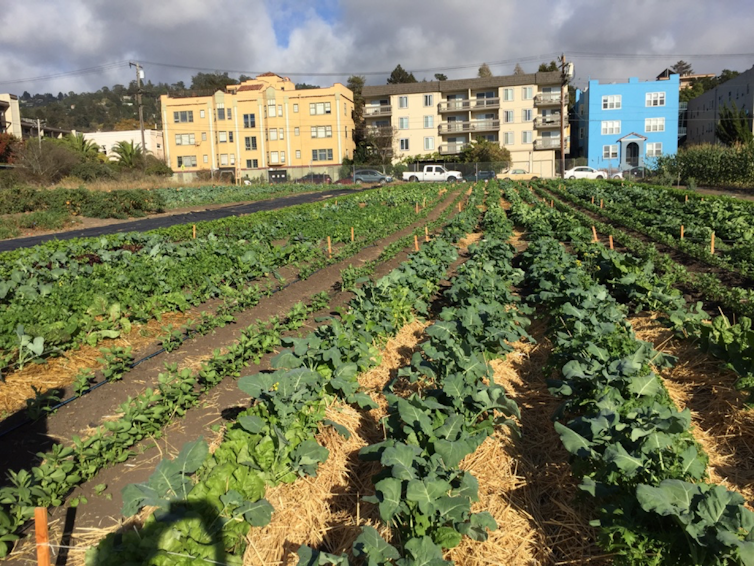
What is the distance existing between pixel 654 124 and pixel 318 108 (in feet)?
115

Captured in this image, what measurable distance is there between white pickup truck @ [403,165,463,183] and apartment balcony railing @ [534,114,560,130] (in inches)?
575

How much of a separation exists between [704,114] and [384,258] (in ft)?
212

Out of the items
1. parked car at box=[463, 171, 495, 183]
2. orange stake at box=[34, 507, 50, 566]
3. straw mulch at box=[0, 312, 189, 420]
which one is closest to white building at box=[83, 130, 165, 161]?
parked car at box=[463, 171, 495, 183]

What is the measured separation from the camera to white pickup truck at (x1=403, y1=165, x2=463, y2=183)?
175ft

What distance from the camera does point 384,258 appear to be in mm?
12586

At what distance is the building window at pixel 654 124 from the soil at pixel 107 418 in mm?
60935

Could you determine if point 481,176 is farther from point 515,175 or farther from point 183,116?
point 183,116

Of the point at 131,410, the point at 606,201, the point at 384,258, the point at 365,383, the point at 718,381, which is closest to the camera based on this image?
the point at 131,410

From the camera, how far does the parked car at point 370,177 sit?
52916 millimetres

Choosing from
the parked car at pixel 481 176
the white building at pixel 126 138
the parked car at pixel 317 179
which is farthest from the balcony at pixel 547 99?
the white building at pixel 126 138

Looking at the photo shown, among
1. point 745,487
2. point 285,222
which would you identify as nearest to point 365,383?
point 745,487

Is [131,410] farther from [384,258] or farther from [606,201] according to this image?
[606,201]

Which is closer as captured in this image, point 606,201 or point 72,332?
point 72,332

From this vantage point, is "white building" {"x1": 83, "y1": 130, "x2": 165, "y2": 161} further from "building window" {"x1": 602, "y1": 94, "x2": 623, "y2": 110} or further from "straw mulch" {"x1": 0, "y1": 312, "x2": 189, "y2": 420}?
"straw mulch" {"x1": 0, "y1": 312, "x2": 189, "y2": 420}
